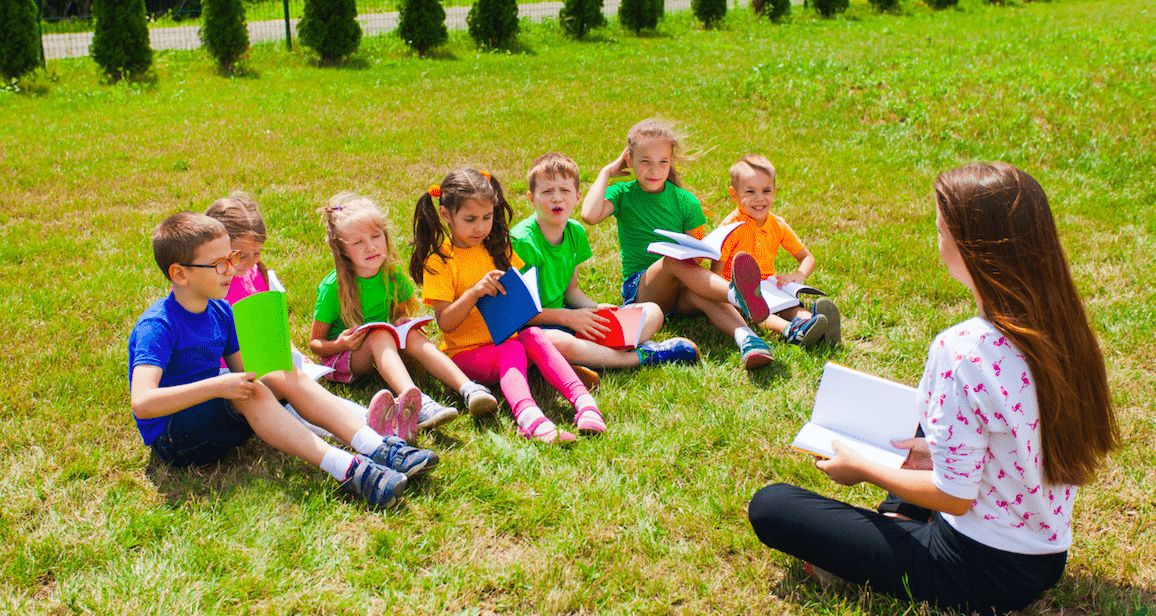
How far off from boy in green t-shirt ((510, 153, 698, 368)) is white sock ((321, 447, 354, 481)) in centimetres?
128

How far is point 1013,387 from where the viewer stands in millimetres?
2316

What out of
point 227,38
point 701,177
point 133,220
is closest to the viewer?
point 133,220

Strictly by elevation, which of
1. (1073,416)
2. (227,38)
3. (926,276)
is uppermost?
(227,38)

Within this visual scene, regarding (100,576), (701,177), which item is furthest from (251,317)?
(701,177)

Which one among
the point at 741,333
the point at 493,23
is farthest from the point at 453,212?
the point at 493,23

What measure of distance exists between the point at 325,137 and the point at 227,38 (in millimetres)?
5437

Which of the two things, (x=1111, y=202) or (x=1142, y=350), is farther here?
(x=1111, y=202)

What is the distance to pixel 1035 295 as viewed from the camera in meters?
2.33

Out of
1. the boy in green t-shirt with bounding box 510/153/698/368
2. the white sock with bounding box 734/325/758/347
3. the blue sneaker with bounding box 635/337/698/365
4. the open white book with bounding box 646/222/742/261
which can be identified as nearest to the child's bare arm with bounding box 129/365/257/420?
the boy in green t-shirt with bounding box 510/153/698/368

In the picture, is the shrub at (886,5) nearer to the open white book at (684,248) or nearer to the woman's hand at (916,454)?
the open white book at (684,248)

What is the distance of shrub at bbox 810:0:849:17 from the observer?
19.9 metres

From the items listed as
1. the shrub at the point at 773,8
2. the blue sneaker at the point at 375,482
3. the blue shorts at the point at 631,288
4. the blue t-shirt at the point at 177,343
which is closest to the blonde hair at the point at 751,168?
the blue shorts at the point at 631,288

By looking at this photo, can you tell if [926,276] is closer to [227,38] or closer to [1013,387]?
[1013,387]

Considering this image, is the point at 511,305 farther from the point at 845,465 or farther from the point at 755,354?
the point at 845,465
